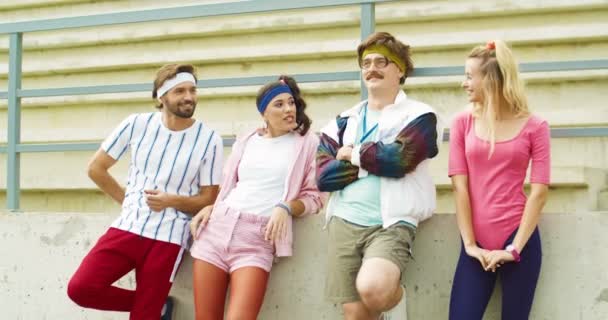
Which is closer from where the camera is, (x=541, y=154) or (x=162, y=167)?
(x=541, y=154)

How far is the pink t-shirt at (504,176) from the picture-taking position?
3646mm

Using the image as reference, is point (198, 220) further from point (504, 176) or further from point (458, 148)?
point (504, 176)

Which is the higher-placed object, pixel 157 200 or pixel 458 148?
pixel 458 148

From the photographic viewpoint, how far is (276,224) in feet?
13.2

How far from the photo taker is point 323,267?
13.9 ft

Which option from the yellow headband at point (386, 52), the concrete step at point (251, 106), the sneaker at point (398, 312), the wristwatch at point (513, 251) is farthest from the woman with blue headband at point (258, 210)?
the concrete step at point (251, 106)

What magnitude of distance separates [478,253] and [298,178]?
92cm

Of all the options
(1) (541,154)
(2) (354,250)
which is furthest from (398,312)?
(1) (541,154)

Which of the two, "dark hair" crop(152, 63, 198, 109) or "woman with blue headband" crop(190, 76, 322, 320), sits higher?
"dark hair" crop(152, 63, 198, 109)

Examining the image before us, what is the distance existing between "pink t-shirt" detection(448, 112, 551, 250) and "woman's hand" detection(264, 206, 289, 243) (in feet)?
2.82

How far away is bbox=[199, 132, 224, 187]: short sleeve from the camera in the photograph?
4.38m

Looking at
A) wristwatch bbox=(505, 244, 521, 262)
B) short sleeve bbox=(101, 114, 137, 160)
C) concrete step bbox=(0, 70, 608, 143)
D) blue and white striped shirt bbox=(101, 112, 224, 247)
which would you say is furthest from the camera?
concrete step bbox=(0, 70, 608, 143)

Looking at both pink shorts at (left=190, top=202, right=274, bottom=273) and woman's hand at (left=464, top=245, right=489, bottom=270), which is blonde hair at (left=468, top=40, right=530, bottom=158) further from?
pink shorts at (left=190, top=202, right=274, bottom=273)

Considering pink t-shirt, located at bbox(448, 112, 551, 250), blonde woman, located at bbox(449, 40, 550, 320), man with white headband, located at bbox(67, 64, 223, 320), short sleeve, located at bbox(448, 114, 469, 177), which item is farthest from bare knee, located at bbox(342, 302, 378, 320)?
man with white headband, located at bbox(67, 64, 223, 320)
